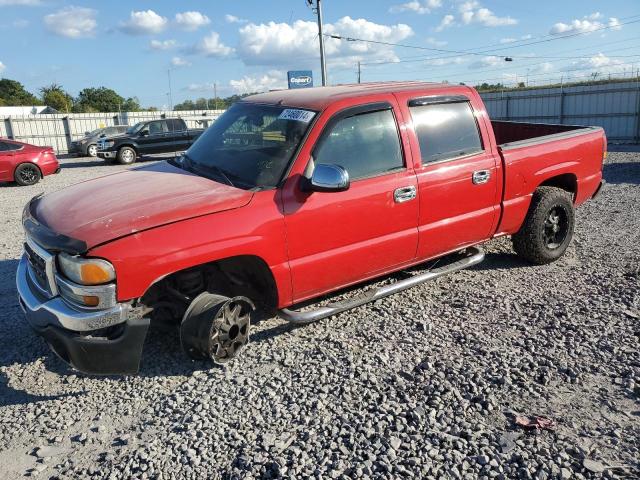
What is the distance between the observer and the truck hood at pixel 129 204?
326 cm

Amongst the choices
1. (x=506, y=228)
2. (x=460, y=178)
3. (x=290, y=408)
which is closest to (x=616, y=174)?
(x=506, y=228)

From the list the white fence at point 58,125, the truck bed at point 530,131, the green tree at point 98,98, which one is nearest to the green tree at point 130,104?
the green tree at point 98,98

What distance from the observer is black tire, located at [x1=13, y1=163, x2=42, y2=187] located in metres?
14.9

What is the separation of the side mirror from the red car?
1413 cm

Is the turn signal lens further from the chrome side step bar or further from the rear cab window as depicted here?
the rear cab window

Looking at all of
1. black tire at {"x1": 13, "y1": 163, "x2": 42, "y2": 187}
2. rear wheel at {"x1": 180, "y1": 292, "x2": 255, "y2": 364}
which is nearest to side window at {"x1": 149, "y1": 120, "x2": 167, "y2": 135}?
black tire at {"x1": 13, "y1": 163, "x2": 42, "y2": 187}

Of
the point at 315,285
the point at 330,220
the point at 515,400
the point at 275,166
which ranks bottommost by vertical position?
the point at 515,400

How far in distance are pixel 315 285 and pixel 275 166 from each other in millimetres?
954

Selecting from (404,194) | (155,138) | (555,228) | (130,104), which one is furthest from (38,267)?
(130,104)

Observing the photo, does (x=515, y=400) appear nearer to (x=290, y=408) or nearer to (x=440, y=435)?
(x=440, y=435)

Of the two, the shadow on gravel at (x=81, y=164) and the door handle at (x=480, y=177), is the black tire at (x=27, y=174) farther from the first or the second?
the door handle at (x=480, y=177)

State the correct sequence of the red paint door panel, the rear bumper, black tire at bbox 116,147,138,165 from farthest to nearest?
black tire at bbox 116,147,138,165, the red paint door panel, the rear bumper

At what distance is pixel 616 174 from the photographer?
12461 mm

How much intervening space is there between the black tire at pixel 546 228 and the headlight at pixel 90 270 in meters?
4.16
